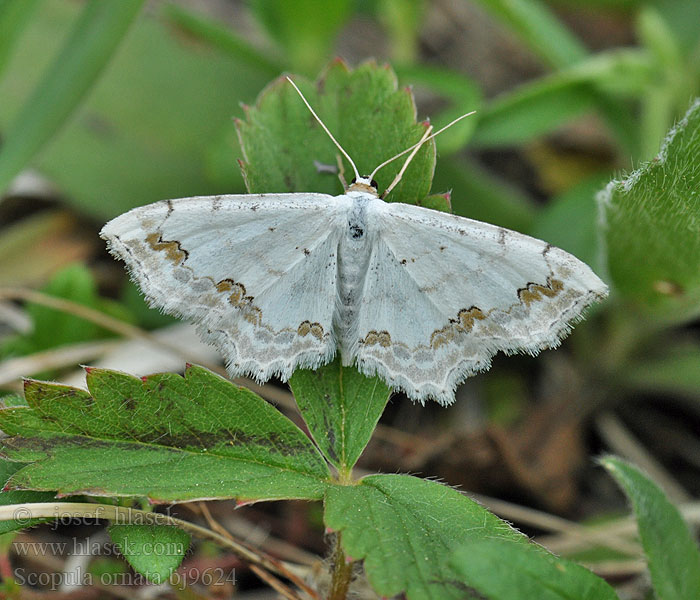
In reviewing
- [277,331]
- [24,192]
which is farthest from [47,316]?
[277,331]

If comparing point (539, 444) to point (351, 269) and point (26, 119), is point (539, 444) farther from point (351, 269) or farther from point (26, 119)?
point (26, 119)

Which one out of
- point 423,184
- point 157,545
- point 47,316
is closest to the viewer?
point 157,545

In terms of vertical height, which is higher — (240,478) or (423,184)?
(423,184)

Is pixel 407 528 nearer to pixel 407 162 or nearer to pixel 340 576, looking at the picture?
pixel 340 576

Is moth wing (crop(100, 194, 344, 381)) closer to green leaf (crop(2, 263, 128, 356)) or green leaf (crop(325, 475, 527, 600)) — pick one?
green leaf (crop(325, 475, 527, 600))

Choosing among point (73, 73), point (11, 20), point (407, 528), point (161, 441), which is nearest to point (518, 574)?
point (407, 528)

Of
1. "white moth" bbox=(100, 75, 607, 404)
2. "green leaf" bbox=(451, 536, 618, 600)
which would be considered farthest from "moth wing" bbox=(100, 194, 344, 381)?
"green leaf" bbox=(451, 536, 618, 600)

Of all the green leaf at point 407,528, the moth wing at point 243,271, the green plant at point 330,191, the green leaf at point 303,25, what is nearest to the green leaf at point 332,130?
the green plant at point 330,191
